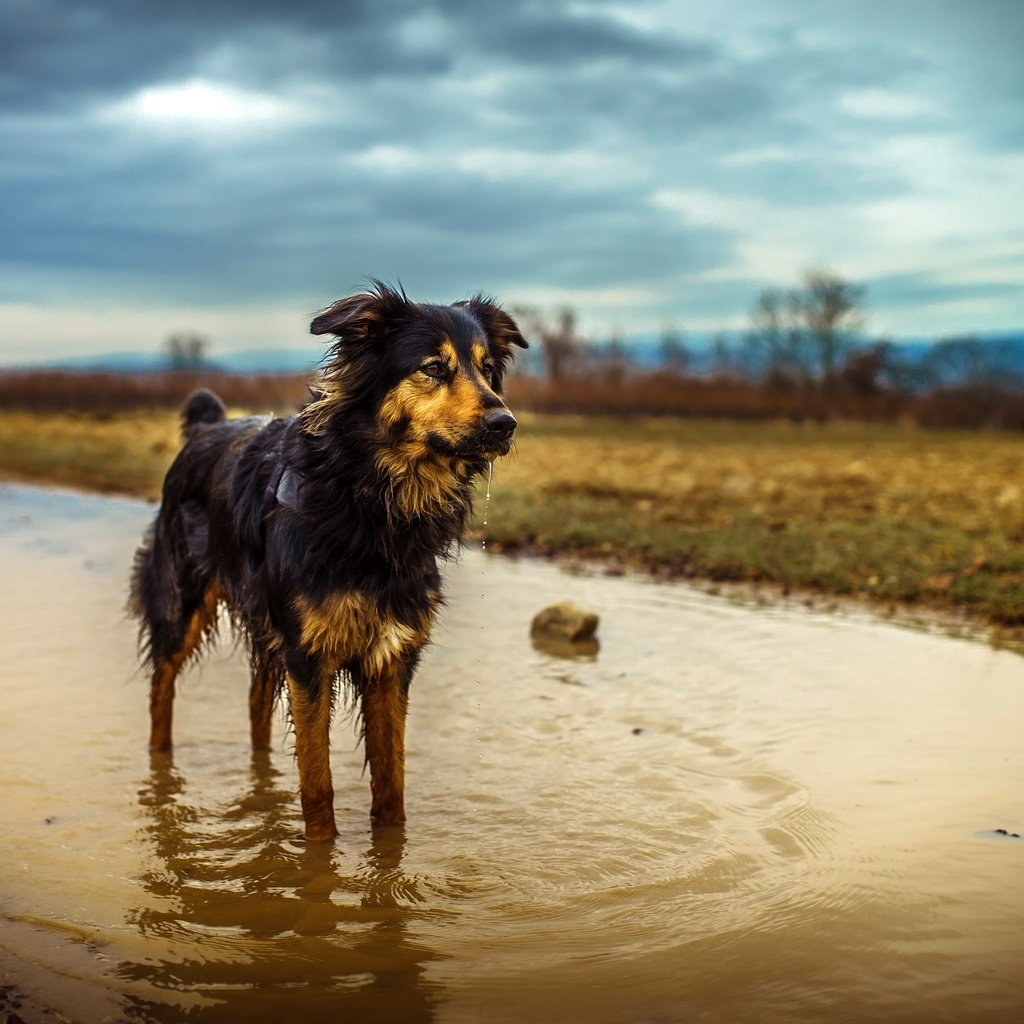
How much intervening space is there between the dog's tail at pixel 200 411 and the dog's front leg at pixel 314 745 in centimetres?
249

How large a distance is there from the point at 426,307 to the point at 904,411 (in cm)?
4461

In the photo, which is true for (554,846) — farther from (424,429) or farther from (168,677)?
(168,677)

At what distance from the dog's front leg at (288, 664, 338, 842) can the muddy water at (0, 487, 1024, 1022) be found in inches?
5.7

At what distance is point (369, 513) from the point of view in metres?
4.96

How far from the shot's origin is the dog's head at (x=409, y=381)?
4.82 m

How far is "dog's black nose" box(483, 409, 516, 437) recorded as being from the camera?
15.3 feet

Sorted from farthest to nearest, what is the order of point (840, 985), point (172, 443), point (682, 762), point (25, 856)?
point (172, 443) → point (682, 762) → point (25, 856) → point (840, 985)

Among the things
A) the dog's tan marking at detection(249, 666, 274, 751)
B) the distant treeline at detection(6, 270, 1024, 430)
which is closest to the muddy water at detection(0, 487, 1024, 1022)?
the dog's tan marking at detection(249, 666, 274, 751)

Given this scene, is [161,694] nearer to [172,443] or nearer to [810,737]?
[810,737]

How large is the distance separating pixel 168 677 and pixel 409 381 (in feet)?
8.99

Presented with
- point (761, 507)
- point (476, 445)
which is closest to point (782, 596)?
point (761, 507)

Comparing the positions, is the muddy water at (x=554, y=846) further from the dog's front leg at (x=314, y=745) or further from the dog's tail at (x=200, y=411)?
the dog's tail at (x=200, y=411)

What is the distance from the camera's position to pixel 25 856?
495 centimetres

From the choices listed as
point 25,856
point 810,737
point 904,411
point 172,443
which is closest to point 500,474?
point 172,443
